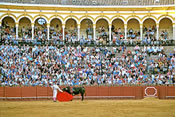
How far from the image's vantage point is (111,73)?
95.1 ft

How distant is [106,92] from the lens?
25.6m

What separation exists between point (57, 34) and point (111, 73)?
35.0ft

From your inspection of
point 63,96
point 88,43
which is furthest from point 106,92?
point 88,43

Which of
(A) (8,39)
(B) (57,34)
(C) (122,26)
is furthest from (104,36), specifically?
(A) (8,39)

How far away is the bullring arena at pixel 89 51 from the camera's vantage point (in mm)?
25406

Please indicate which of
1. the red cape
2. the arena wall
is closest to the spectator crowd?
the arena wall

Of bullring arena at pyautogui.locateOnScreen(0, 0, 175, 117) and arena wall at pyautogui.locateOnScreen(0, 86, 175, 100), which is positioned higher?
bullring arena at pyautogui.locateOnScreen(0, 0, 175, 117)

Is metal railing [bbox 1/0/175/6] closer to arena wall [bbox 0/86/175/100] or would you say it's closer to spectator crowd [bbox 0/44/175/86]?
spectator crowd [bbox 0/44/175/86]

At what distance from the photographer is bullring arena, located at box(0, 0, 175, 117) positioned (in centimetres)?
2541

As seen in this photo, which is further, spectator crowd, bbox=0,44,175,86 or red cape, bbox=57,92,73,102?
spectator crowd, bbox=0,44,175,86

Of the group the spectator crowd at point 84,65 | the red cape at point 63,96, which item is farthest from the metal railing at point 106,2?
the red cape at point 63,96

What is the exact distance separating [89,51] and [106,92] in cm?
760

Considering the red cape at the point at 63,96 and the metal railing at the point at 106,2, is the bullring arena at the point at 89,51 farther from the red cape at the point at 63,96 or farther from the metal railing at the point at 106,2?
the red cape at the point at 63,96

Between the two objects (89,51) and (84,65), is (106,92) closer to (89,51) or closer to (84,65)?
(84,65)
